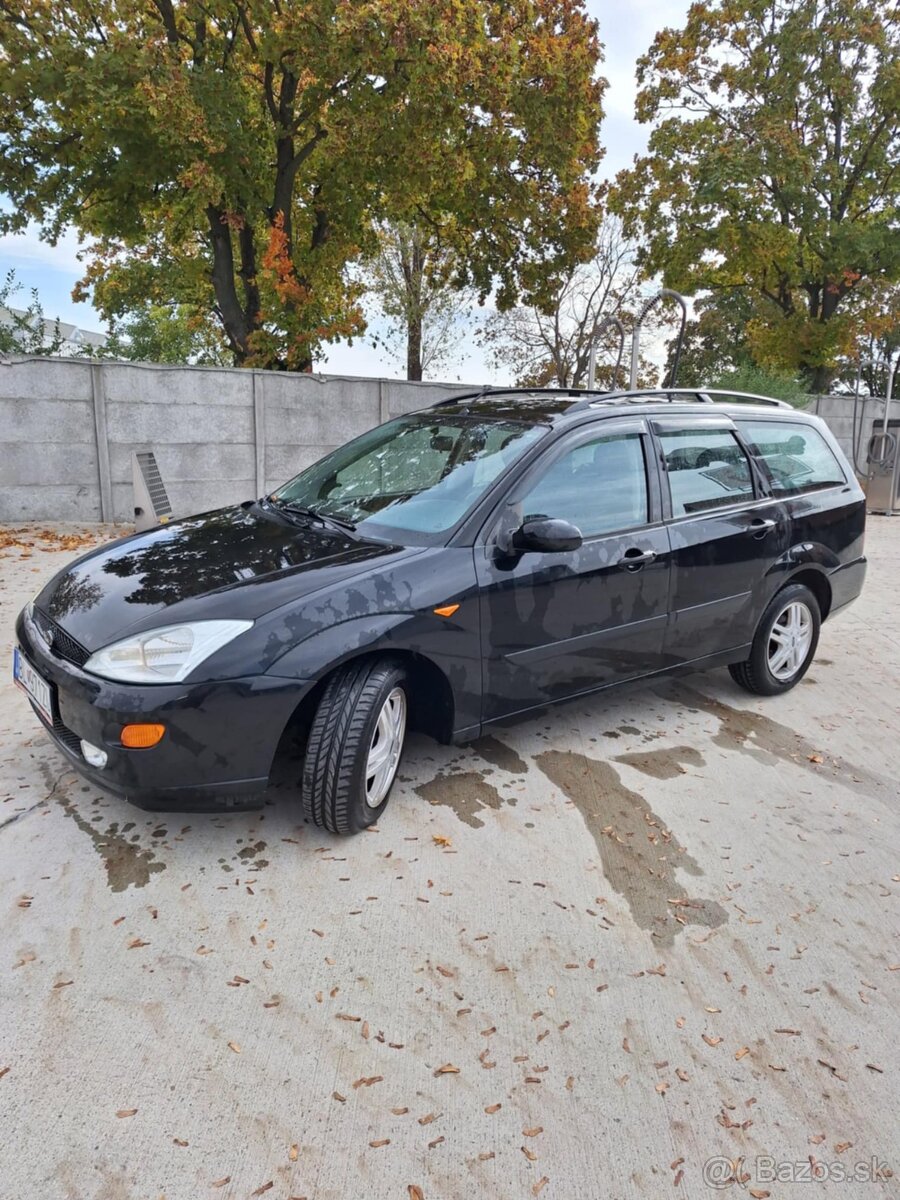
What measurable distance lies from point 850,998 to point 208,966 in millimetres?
1879

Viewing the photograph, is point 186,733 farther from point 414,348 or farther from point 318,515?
point 414,348

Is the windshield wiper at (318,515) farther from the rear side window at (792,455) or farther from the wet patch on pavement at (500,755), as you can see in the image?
the rear side window at (792,455)

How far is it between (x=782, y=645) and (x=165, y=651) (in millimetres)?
3505

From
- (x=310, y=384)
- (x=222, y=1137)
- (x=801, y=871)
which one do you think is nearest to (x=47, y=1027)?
(x=222, y=1137)

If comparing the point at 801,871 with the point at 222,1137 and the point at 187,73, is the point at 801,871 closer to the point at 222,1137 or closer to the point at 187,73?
the point at 222,1137

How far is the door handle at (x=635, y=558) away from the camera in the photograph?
354 centimetres

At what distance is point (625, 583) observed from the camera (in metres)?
3.55

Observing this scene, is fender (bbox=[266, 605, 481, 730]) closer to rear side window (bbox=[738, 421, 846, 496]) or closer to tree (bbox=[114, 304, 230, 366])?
rear side window (bbox=[738, 421, 846, 496])

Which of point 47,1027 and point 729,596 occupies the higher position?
point 729,596

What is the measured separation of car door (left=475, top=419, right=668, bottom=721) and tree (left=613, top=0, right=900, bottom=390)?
20.0 meters

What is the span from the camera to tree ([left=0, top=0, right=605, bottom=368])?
38.0 ft

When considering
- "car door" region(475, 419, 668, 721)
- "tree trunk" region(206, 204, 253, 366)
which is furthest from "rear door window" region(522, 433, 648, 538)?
"tree trunk" region(206, 204, 253, 366)

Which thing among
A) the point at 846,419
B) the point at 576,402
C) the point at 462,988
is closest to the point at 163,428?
the point at 576,402

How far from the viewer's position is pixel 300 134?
588 inches
